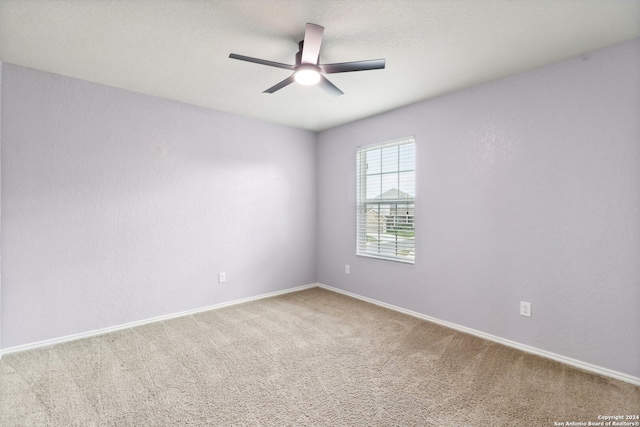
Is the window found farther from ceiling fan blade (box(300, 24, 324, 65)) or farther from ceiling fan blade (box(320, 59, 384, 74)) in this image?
ceiling fan blade (box(300, 24, 324, 65))

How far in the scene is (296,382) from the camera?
2.21 metres

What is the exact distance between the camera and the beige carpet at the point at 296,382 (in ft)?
6.11

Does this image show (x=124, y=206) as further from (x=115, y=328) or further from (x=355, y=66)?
(x=355, y=66)

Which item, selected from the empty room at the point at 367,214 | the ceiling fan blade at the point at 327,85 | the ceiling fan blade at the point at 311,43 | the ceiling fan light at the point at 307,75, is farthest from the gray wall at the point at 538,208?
the ceiling fan blade at the point at 311,43

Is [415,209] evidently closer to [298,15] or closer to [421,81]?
[421,81]

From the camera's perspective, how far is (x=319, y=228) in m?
4.93

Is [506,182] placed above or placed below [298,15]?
below

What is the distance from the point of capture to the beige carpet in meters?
1.86

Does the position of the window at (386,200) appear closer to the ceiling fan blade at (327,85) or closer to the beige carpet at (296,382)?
the beige carpet at (296,382)

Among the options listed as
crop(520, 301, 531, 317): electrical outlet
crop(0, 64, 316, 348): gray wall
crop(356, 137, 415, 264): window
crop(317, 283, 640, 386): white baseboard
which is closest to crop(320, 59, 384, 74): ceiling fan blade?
crop(356, 137, 415, 264): window

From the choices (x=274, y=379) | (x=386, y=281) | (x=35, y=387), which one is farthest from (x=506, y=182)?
(x=35, y=387)

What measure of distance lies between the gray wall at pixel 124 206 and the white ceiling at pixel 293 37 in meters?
0.39

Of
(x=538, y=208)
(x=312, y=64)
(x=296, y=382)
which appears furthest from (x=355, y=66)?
(x=296, y=382)

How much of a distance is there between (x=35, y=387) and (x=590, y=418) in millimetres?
3657
